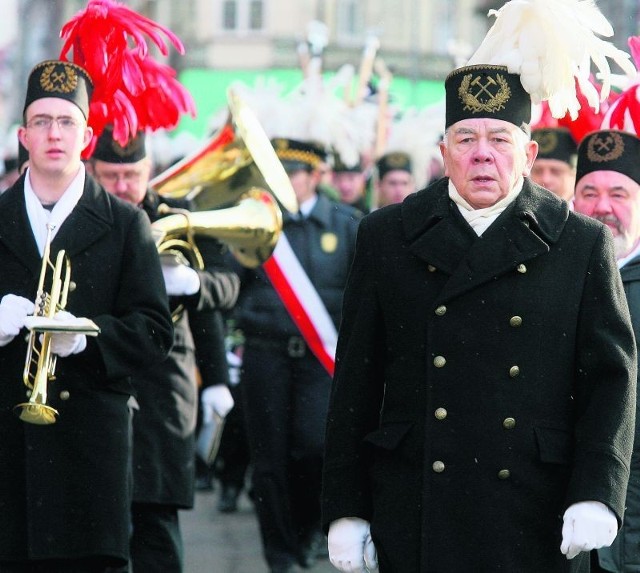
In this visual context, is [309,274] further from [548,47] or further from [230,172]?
[548,47]

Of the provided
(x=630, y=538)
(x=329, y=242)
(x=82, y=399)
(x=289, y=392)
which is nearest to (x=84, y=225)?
(x=82, y=399)

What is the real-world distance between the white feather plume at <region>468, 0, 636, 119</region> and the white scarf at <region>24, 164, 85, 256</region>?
5.41 ft

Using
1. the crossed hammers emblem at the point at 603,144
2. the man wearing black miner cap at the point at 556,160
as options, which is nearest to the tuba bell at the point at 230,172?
the man wearing black miner cap at the point at 556,160

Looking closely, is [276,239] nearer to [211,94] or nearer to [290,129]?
[290,129]

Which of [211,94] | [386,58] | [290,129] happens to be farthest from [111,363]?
[386,58]

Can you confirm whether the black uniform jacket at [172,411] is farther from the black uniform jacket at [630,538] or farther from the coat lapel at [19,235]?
the black uniform jacket at [630,538]

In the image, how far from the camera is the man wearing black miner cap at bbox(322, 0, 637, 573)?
4.71m

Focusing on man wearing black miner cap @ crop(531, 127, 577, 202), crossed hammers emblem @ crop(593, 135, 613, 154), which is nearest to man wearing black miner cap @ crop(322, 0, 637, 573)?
crossed hammers emblem @ crop(593, 135, 613, 154)

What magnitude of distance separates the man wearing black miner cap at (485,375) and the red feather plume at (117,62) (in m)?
2.10

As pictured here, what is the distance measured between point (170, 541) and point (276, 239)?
1687 mm

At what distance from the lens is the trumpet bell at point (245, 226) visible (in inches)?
296

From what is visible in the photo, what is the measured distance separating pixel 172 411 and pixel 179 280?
562 millimetres

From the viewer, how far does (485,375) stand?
4730 mm

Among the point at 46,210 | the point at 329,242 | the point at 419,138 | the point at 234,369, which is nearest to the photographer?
the point at 46,210
